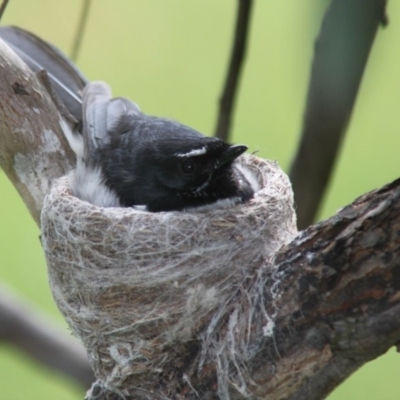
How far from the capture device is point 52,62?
377cm

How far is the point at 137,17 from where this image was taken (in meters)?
5.40

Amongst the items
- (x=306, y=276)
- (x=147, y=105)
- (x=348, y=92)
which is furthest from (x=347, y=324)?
(x=147, y=105)

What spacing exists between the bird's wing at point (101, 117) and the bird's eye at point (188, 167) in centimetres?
49

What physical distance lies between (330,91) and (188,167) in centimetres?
71

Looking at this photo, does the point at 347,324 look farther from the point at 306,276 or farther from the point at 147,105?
the point at 147,105

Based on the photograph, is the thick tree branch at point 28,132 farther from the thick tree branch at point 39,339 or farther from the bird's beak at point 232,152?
the thick tree branch at point 39,339

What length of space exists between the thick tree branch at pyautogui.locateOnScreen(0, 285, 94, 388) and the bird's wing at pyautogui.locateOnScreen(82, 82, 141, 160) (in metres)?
1.13

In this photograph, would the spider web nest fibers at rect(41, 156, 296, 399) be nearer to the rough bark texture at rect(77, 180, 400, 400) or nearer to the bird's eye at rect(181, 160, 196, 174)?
the rough bark texture at rect(77, 180, 400, 400)

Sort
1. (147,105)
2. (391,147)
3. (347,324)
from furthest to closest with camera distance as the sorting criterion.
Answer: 1. (147,105)
2. (391,147)
3. (347,324)

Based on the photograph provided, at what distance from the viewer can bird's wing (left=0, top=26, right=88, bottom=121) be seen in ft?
12.2

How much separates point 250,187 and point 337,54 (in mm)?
1063

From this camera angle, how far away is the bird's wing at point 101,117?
139 inches

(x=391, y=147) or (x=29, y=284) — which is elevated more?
(x=391, y=147)

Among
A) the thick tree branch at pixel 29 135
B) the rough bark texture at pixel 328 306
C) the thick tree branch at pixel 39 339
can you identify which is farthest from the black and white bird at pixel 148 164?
the thick tree branch at pixel 39 339
